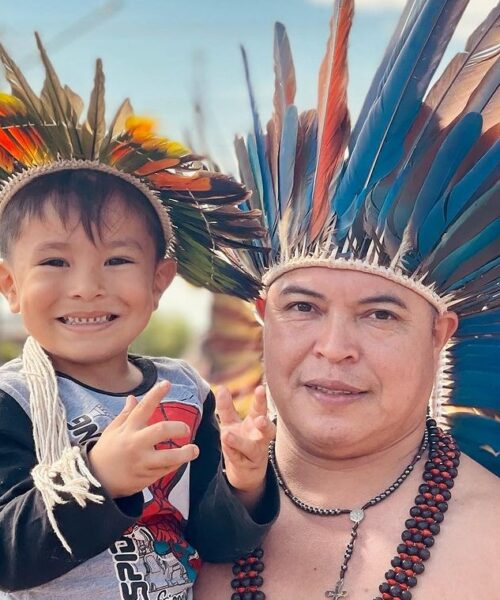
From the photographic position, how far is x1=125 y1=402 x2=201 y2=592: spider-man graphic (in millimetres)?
2561

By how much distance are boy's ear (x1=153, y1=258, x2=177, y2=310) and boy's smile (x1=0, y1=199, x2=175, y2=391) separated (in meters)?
0.16

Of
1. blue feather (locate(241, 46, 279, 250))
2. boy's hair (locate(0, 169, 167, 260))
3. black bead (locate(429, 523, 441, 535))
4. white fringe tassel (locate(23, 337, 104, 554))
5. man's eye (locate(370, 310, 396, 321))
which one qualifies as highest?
blue feather (locate(241, 46, 279, 250))

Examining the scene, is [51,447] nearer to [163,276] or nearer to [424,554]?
[163,276]

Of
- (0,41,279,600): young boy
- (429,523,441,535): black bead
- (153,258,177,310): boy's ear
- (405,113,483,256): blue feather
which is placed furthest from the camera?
(153,258,177,310): boy's ear

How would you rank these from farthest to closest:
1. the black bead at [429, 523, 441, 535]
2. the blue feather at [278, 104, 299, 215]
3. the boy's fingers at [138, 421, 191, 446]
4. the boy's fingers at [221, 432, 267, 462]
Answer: the blue feather at [278, 104, 299, 215] < the black bead at [429, 523, 441, 535] < the boy's fingers at [221, 432, 267, 462] < the boy's fingers at [138, 421, 191, 446]

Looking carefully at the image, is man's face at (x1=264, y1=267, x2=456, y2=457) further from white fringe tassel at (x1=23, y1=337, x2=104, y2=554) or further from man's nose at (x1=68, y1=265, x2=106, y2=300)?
white fringe tassel at (x1=23, y1=337, x2=104, y2=554)

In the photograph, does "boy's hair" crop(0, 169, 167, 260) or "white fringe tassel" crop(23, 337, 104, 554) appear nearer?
"white fringe tassel" crop(23, 337, 104, 554)

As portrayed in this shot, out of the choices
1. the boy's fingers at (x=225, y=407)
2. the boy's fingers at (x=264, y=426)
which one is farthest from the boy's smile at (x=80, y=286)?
the boy's fingers at (x=264, y=426)

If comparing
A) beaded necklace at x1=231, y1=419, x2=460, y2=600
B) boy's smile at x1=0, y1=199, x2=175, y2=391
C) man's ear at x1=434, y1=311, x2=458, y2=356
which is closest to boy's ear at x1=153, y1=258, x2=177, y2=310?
boy's smile at x1=0, y1=199, x2=175, y2=391

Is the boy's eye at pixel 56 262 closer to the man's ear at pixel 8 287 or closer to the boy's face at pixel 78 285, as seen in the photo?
the boy's face at pixel 78 285

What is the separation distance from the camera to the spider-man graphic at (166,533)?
8.40ft

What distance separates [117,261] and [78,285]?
6.3 inches

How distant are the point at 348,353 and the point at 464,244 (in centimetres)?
53

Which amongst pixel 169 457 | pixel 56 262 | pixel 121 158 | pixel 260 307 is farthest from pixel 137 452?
pixel 260 307
